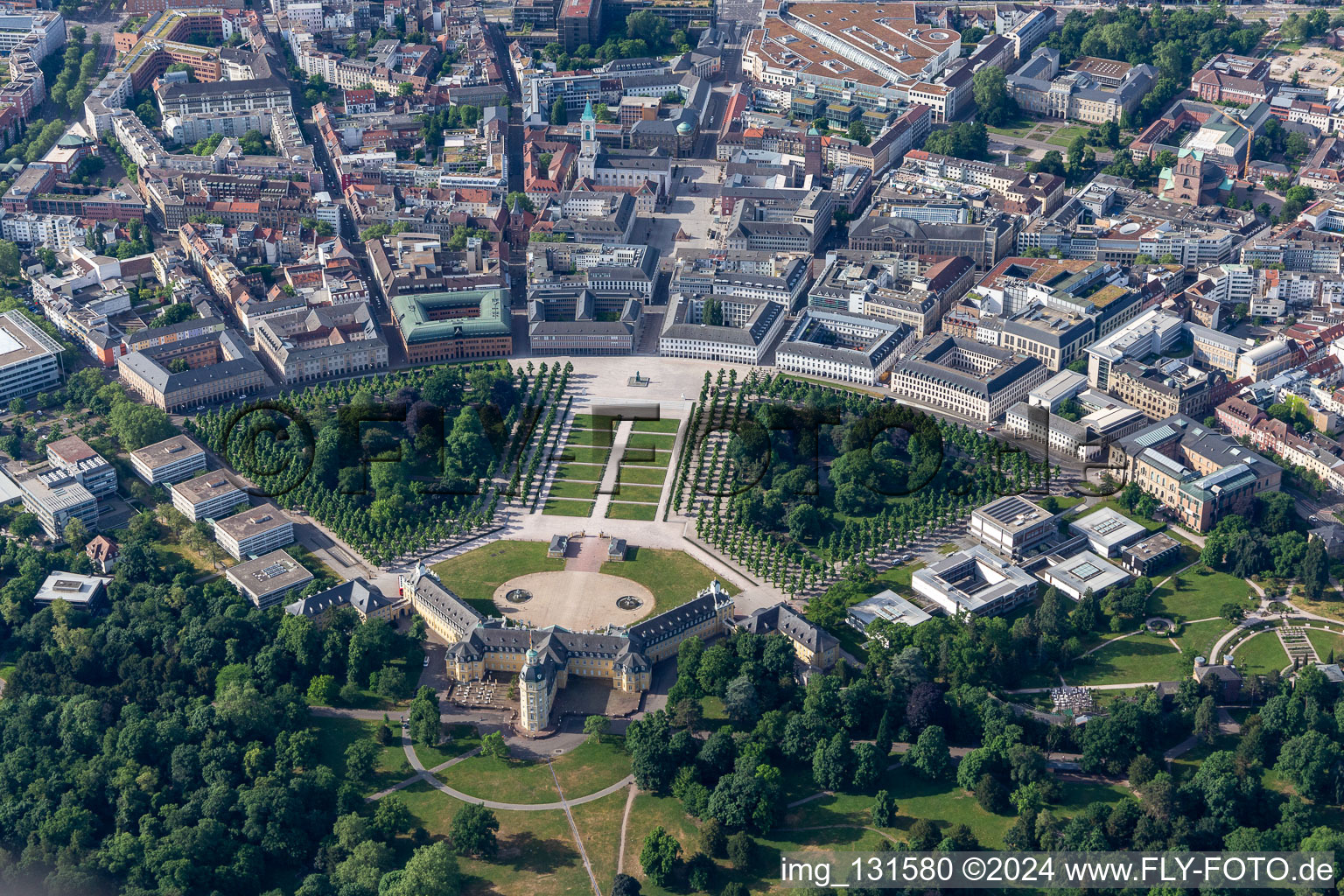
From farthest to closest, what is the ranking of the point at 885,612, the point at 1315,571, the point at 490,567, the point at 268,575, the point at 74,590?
1. the point at 490,567
2. the point at 268,575
3. the point at 74,590
4. the point at 1315,571
5. the point at 885,612

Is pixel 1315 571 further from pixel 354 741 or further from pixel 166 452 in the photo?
pixel 166 452

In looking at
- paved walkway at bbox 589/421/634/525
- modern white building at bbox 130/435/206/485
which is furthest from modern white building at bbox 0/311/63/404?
paved walkway at bbox 589/421/634/525

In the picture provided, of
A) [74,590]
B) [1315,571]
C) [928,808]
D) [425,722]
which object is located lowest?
[928,808]

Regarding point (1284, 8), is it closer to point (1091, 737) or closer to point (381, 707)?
point (1091, 737)

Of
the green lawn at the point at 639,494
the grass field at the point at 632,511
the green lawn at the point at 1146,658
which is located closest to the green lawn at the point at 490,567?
the grass field at the point at 632,511

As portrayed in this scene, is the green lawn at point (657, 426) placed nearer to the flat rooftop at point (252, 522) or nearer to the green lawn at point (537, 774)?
the flat rooftop at point (252, 522)

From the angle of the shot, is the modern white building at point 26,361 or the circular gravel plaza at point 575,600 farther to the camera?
the modern white building at point 26,361

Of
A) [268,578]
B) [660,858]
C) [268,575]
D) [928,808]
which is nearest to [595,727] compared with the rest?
[660,858]
